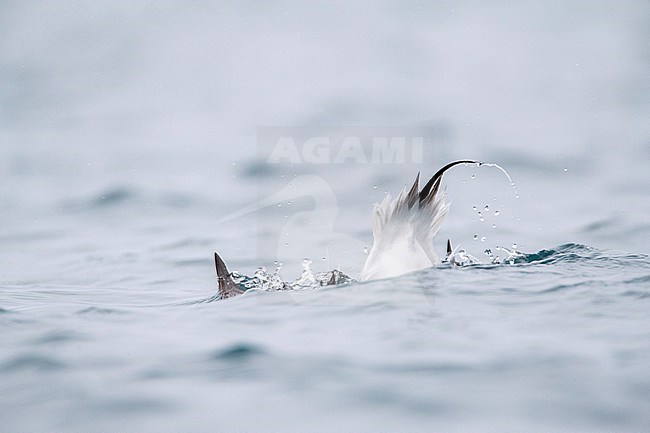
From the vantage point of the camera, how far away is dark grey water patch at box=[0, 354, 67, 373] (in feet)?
12.0

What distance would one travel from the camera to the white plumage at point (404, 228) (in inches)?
191

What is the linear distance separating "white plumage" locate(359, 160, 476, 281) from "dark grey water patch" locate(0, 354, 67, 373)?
1.88 m

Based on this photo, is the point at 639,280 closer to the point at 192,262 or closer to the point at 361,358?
the point at 361,358

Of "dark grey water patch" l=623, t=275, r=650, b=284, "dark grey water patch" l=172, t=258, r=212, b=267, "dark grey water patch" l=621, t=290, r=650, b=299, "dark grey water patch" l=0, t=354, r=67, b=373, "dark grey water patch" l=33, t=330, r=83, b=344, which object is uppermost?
"dark grey water patch" l=172, t=258, r=212, b=267

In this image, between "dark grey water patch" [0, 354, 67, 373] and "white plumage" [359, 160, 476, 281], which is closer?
"dark grey water patch" [0, 354, 67, 373]

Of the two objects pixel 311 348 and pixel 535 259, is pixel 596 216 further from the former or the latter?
pixel 311 348

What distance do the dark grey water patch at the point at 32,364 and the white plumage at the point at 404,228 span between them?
1879 mm

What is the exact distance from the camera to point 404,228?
487 cm

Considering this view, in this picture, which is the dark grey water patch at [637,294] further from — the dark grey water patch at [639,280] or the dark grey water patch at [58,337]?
the dark grey water patch at [58,337]

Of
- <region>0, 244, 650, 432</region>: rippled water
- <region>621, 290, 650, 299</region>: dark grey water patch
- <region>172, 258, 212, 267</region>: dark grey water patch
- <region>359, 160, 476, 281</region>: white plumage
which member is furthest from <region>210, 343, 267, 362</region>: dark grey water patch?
<region>172, 258, 212, 267</region>: dark grey water patch

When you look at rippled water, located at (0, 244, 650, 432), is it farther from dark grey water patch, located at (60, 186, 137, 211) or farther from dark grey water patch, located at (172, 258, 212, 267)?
dark grey water patch, located at (60, 186, 137, 211)

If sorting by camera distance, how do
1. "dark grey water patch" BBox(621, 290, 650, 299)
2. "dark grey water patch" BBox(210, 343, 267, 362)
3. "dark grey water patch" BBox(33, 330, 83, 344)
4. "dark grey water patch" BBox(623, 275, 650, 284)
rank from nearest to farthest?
1. "dark grey water patch" BBox(210, 343, 267, 362)
2. "dark grey water patch" BBox(33, 330, 83, 344)
3. "dark grey water patch" BBox(621, 290, 650, 299)
4. "dark grey water patch" BBox(623, 275, 650, 284)

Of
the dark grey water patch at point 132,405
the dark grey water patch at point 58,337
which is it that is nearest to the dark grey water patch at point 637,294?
the dark grey water patch at point 132,405

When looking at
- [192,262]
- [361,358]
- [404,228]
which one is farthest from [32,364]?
[192,262]
